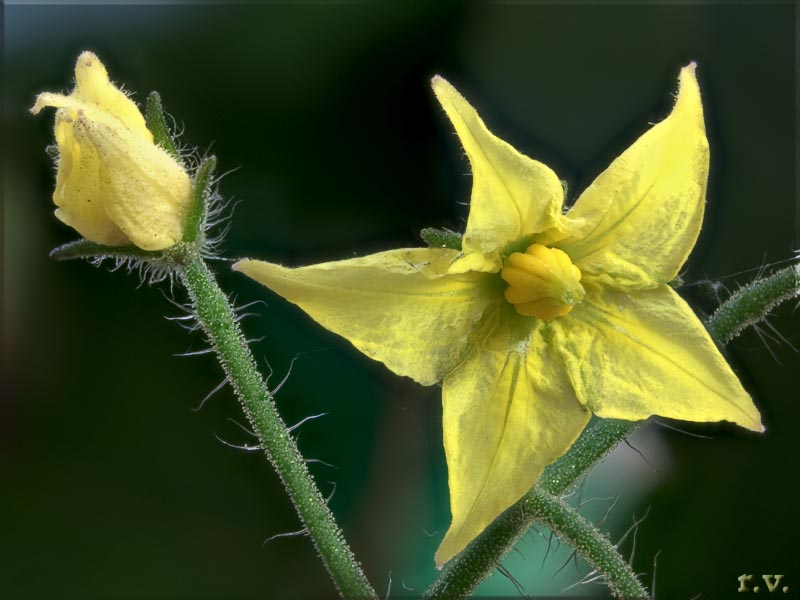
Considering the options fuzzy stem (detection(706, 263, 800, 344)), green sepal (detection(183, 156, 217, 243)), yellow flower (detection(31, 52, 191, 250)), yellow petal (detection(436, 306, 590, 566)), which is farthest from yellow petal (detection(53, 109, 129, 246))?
fuzzy stem (detection(706, 263, 800, 344))

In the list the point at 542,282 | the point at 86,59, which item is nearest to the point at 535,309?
the point at 542,282

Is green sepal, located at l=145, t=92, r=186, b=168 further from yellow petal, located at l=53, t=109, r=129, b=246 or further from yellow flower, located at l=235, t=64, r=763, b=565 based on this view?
yellow flower, located at l=235, t=64, r=763, b=565

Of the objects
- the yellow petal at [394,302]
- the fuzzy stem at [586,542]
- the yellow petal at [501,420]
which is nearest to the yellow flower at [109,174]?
the yellow petal at [394,302]

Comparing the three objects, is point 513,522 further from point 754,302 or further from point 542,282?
point 754,302

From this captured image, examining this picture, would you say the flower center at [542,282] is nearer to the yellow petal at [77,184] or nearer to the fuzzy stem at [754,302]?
the fuzzy stem at [754,302]

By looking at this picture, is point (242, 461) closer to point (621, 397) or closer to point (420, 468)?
point (420, 468)
